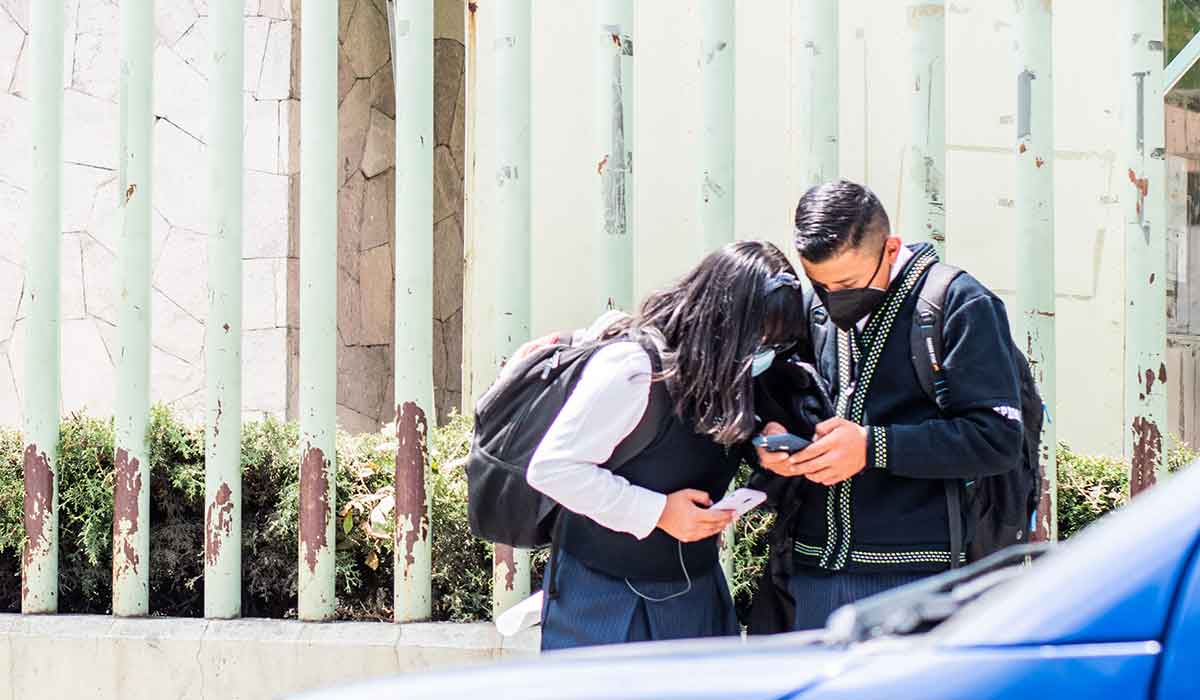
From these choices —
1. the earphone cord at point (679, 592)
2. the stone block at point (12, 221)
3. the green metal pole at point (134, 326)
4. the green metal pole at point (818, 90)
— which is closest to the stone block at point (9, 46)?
the stone block at point (12, 221)

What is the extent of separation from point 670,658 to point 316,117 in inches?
126

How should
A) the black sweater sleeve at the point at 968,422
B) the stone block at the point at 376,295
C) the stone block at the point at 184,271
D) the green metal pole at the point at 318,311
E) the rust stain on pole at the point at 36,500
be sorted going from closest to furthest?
1. the black sweater sleeve at the point at 968,422
2. the green metal pole at the point at 318,311
3. the rust stain on pole at the point at 36,500
4. the stone block at the point at 184,271
5. the stone block at the point at 376,295

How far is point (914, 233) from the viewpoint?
412 centimetres

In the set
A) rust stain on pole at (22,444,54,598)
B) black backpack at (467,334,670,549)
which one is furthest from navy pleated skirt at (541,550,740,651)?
rust stain on pole at (22,444,54,598)

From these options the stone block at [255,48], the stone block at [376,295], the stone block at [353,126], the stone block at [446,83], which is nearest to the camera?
the stone block at [255,48]

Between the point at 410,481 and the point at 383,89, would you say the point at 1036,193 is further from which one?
the point at 383,89

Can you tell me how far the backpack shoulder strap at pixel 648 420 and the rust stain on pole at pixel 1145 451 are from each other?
1.79 m

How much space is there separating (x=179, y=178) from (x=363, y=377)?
1508mm

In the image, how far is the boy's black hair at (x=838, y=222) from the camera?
2904mm

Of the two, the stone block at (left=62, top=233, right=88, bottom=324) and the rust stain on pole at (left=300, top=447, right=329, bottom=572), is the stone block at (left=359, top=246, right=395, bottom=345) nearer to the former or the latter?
the stone block at (left=62, top=233, right=88, bottom=324)

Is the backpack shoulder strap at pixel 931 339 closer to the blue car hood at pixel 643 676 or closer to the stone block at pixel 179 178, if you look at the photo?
the blue car hood at pixel 643 676

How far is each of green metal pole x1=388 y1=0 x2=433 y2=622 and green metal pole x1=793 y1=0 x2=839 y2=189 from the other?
1.17m

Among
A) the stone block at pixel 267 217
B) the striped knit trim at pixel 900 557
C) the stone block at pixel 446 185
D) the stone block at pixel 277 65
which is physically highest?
the stone block at pixel 277 65

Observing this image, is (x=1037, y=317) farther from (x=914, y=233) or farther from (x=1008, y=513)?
(x=1008, y=513)
